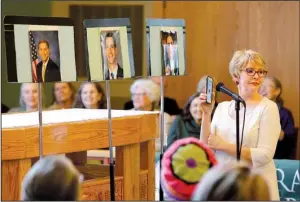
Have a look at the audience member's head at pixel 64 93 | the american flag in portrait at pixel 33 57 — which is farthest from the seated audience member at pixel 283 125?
the american flag in portrait at pixel 33 57

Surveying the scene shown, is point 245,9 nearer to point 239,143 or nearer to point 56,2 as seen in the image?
point 56,2

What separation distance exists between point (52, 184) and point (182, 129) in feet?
13.1

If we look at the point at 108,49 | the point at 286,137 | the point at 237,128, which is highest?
the point at 108,49

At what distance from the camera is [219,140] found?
3.30 m

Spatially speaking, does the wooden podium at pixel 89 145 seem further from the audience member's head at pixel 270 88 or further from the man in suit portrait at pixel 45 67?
the audience member's head at pixel 270 88

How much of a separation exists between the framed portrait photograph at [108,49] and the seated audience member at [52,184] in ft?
4.23

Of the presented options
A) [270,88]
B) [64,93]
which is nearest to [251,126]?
[270,88]

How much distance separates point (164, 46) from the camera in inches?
139

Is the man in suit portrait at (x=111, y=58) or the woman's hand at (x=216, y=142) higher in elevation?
the man in suit portrait at (x=111, y=58)

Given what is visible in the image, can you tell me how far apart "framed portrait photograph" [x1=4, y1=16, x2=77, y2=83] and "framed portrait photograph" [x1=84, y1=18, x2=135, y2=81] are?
0.11m

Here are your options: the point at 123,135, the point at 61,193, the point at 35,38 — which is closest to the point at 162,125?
the point at 123,135

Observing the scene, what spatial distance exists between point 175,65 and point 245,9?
375 centimetres

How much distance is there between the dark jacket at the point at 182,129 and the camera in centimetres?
585

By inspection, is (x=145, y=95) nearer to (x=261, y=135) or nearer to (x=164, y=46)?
(x=164, y=46)
